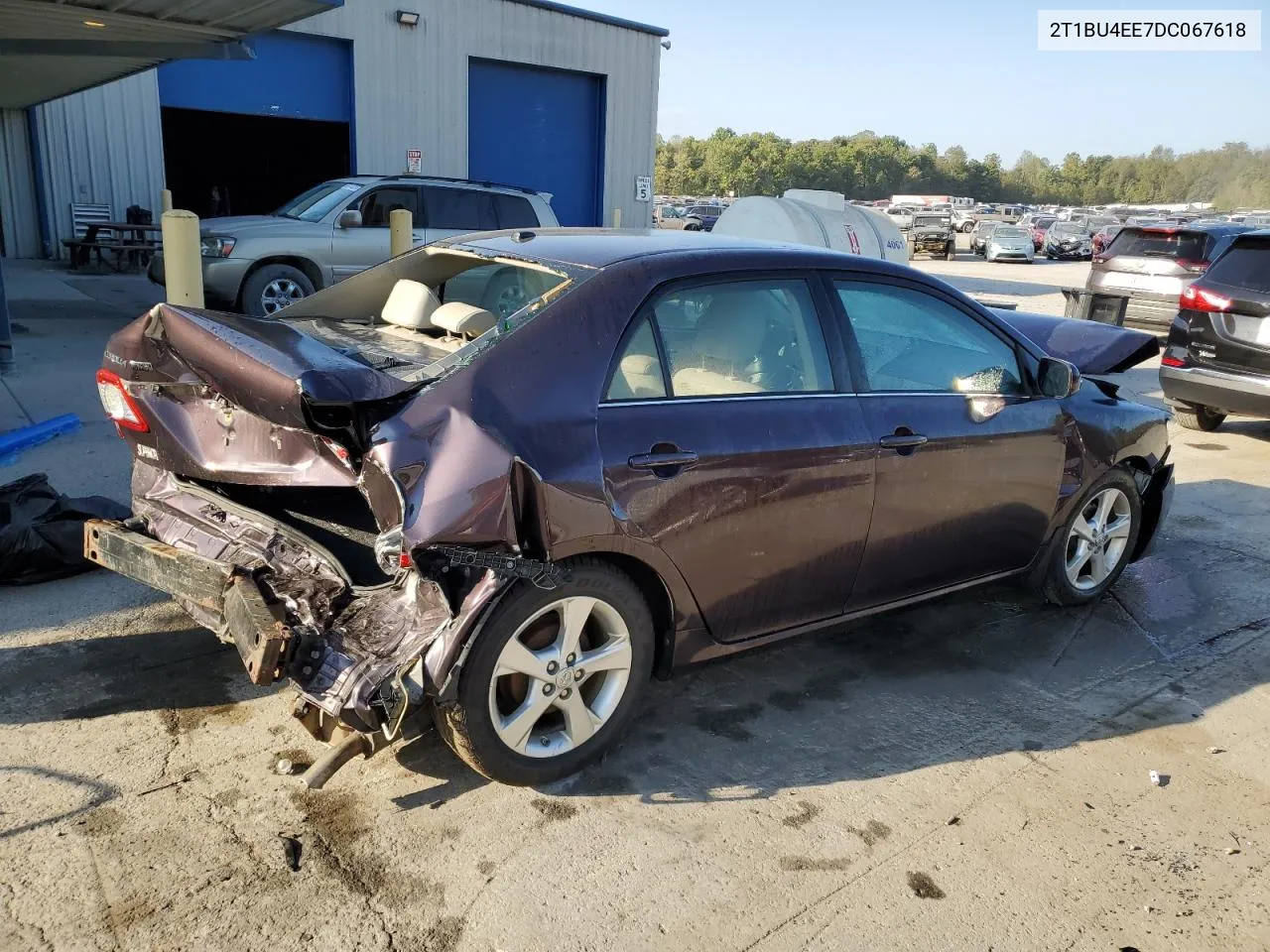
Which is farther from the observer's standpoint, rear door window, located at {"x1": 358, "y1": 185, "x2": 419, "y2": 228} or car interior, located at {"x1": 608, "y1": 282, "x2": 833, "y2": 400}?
rear door window, located at {"x1": 358, "y1": 185, "x2": 419, "y2": 228}

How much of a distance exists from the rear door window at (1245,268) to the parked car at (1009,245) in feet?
92.2

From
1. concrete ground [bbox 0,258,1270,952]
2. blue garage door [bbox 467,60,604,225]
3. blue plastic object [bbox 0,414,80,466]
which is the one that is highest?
blue garage door [bbox 467,60,604,225]

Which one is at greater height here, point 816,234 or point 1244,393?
point 816,234

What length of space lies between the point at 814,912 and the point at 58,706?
2.68 metres

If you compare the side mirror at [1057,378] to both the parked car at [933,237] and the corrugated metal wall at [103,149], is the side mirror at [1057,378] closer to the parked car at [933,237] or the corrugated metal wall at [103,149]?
the corrugated metal wall at [103,149]

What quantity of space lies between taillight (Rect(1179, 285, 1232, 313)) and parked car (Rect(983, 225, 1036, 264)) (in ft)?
92.7

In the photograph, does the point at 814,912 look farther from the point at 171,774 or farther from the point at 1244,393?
the point at 1244,393

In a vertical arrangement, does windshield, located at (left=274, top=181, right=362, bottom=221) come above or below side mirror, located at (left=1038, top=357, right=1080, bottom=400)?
above

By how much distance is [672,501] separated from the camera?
3.30m

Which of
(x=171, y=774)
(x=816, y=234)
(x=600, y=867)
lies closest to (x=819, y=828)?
(x=600, y=867)

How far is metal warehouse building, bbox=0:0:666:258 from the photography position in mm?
17656

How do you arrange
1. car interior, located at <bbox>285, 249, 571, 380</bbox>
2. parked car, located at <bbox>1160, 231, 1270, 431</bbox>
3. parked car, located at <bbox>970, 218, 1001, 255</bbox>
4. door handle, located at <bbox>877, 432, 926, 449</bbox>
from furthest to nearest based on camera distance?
parked car, located at <bbox>970, 218, 1001, 255</bbox>, parked car, located at <bbox>1160, 231, 1270, 431</bbox>, door handle, located at <bbox>877, 432, 926, 449</bbox>, car interior, located at <bbox>285, 249, 571, 380</bbox>

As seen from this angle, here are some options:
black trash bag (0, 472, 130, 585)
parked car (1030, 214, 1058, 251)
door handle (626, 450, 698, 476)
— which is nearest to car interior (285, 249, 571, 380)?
door handle (626, 450, 698, 476)

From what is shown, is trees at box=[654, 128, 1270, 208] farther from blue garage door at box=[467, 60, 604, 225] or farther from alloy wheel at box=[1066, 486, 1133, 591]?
alloy wheel at box=[1066, 486, 1133, 591]
